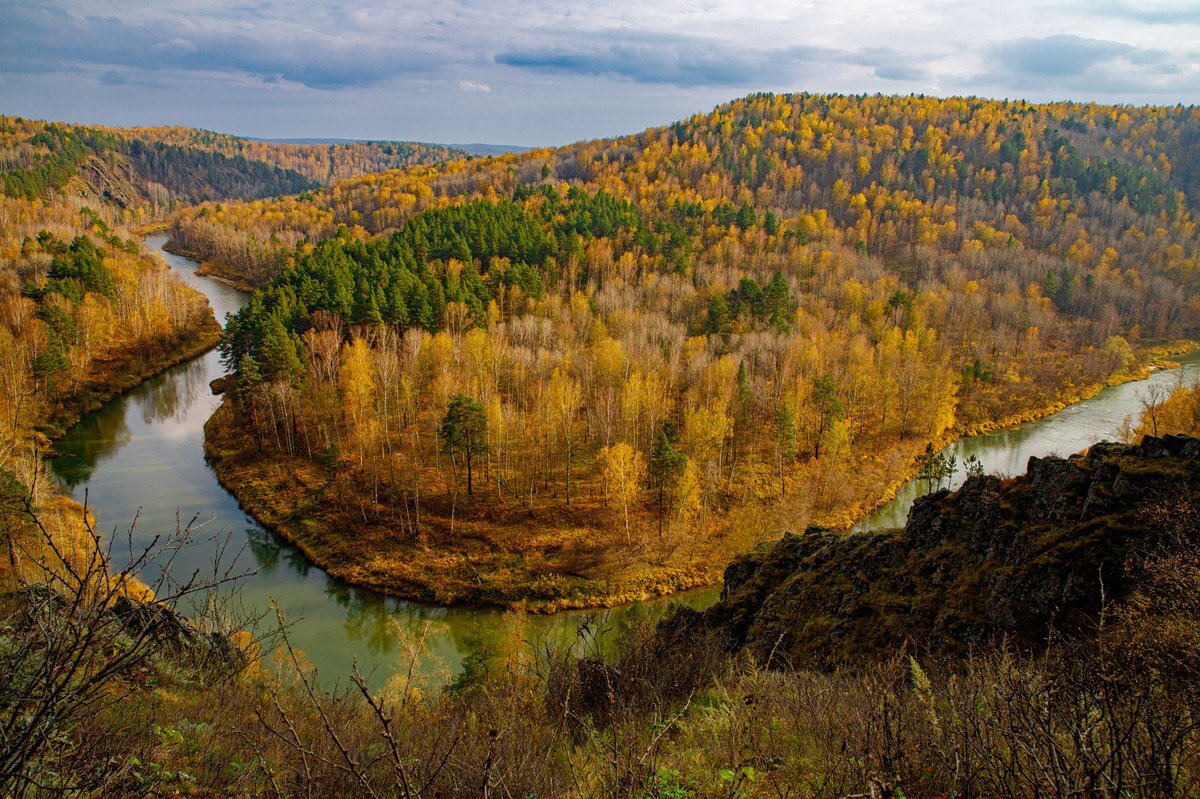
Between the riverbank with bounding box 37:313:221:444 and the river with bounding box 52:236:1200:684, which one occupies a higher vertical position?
the riverbank with bounding box 37:313:221:444

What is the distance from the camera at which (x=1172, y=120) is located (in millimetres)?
151500

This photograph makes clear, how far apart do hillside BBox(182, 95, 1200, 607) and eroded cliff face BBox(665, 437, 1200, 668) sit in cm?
1118

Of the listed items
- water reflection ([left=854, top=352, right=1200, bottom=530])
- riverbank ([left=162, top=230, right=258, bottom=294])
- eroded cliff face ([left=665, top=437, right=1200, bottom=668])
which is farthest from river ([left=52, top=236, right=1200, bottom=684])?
riverbank ([left=162, top=230, right=258, bottom=294])

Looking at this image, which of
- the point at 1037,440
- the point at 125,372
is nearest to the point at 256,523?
the point at 125,372

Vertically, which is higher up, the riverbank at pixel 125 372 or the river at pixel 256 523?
the riverbank at pixel 125 372

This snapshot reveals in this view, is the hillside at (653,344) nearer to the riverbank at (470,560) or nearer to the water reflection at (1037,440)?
the riverbank at (470,560)

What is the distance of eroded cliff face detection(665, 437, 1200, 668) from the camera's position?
45.7 feet

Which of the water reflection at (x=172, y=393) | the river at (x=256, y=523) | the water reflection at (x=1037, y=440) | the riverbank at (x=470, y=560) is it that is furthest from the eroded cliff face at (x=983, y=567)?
the water reflection at (x=172, y=393)

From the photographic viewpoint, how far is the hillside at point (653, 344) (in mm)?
35156

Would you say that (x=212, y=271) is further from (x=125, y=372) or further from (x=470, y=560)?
(x=470, y=560)

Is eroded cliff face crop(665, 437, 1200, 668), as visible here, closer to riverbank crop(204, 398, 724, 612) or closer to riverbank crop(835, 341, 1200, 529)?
riverbank crop(204, 398, 724, 612)

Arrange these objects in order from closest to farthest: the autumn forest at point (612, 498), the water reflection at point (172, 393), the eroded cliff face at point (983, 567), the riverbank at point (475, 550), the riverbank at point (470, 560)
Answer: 1. the autumn forest at point (612, 498)
2. the eroded cliff face at point (983, 567)
3. the riverbank at point (470, 560)
4. the riverbank at point (475, 550)
5. the water reflection at point (172, 393)

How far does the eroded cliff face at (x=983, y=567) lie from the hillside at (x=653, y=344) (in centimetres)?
1118

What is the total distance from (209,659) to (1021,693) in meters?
15.3
